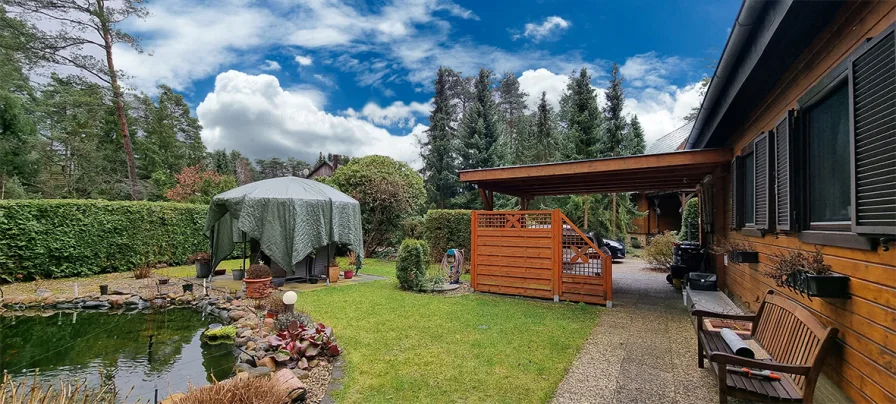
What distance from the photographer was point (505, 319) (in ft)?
19.1

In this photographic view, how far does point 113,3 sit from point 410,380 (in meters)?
18.5

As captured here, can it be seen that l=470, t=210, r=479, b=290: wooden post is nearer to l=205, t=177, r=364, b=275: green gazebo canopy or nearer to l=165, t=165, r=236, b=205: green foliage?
l=205, t=177, r=364, b=275: green gazebo canopy

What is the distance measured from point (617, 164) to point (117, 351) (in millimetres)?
7511

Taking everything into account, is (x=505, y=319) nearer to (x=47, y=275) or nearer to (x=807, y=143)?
(x=807, y=143)

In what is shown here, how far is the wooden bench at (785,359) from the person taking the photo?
7.57 ft

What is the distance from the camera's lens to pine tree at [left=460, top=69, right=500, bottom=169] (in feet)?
69.3

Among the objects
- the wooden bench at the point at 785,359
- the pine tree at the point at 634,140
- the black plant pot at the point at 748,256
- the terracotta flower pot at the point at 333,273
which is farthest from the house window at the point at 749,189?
the pine tree at the point at 634,140

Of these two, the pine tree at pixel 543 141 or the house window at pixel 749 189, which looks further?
the pine tree at pixel 543 141

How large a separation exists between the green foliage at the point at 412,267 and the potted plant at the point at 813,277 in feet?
20.6

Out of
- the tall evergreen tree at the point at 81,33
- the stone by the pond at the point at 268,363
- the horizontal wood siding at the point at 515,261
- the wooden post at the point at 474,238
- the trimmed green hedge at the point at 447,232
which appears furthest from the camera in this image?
the tall evergreen tree at the point at 81,33

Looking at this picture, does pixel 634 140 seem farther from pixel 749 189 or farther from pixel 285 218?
pixel 285 218

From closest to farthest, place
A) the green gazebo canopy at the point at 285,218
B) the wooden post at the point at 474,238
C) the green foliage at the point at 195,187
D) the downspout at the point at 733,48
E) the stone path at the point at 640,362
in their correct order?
1. the downspout at the point at 733,48
2. the stone path at the point at 640,362
3. the wooden post at the point at 474,238
4. the green gazebo canopy at the point at 285,218
5. the green foliage at the point at 195,187

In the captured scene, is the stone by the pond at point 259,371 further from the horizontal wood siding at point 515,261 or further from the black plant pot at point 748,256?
the black plant pot at point 748,256

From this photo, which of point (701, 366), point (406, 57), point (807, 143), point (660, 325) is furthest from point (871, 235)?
point (406, 57)
